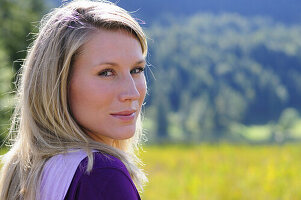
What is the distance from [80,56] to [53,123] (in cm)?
20

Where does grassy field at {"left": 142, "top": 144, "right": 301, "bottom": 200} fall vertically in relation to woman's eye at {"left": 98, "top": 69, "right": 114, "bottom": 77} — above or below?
below

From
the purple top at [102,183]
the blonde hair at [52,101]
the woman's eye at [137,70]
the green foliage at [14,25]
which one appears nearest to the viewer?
the purple top at [102,183]

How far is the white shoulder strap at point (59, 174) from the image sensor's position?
116cm

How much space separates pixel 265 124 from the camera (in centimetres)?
5078

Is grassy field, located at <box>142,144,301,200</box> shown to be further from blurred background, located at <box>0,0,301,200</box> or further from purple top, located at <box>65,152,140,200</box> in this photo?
purple top, located at <box>65,152,140,200</box>

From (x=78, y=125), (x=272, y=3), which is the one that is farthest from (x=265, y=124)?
(x=78, y=125)

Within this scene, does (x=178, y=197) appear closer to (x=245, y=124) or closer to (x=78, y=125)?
(x=78, y=125)

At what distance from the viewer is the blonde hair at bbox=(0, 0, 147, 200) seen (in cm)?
128

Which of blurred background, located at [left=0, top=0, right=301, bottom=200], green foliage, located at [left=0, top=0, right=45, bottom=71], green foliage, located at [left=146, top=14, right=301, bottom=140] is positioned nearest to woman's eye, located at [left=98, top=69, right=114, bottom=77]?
blurred background, located at [left=0, top=0, right=301, bottom=200]

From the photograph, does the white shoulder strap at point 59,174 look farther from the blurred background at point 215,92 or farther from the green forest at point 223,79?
the green forest at point 223,79

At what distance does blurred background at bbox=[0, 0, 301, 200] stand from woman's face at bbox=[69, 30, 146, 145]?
0.33m

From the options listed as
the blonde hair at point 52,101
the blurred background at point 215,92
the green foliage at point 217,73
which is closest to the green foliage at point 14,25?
the blurred background at point 215,92

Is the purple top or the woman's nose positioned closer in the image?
the purple top

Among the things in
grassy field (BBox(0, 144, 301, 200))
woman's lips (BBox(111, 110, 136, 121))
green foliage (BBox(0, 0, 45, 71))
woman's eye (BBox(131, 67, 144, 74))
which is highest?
green foliage (BBox(0, 0, 45, 71))
